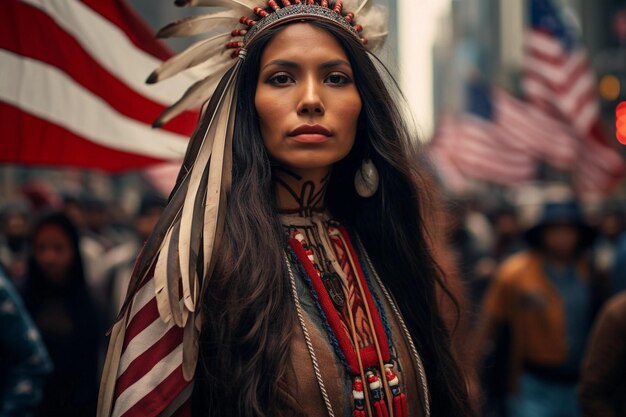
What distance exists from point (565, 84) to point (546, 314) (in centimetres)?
708

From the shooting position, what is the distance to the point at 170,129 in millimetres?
4801

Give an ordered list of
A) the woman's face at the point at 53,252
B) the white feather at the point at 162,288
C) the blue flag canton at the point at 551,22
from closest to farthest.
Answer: the white feather at the point at 162,288 → the woman's face at the point at 53,252 → the blue flag canton at the point at 551,22

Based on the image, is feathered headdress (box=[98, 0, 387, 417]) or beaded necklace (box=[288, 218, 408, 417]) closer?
feathered headdress (box=[98, 0, 387, 417])

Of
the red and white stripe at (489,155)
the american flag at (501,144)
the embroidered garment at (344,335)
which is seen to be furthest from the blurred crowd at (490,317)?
the red and white stripe at (489,155)

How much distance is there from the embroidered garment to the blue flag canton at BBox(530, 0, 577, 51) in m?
11.1

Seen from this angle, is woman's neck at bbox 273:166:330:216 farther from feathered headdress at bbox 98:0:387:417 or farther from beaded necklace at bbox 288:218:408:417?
feathered headdress at bbox 98:0:387:417

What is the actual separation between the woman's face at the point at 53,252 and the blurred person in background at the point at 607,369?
354 cm

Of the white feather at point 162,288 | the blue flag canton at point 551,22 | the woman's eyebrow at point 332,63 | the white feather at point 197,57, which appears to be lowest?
the white feather at point 162,288

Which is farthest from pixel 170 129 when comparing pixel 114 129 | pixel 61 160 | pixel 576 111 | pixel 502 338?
pixel 576 111

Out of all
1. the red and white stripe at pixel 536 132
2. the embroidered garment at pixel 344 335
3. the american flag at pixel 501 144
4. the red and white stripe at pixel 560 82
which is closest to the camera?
the embroidered garment at pixel 344 335

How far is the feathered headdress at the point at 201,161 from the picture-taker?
267cm

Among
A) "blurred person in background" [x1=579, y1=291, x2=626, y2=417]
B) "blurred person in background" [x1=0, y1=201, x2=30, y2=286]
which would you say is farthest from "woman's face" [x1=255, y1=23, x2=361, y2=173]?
"blurred person in background" [x1=0, y1=201, x2=30, y2=286]

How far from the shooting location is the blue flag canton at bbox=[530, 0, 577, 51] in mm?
13391

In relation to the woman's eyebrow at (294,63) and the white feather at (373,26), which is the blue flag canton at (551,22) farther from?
the woman's eyebrow at (294,63)
